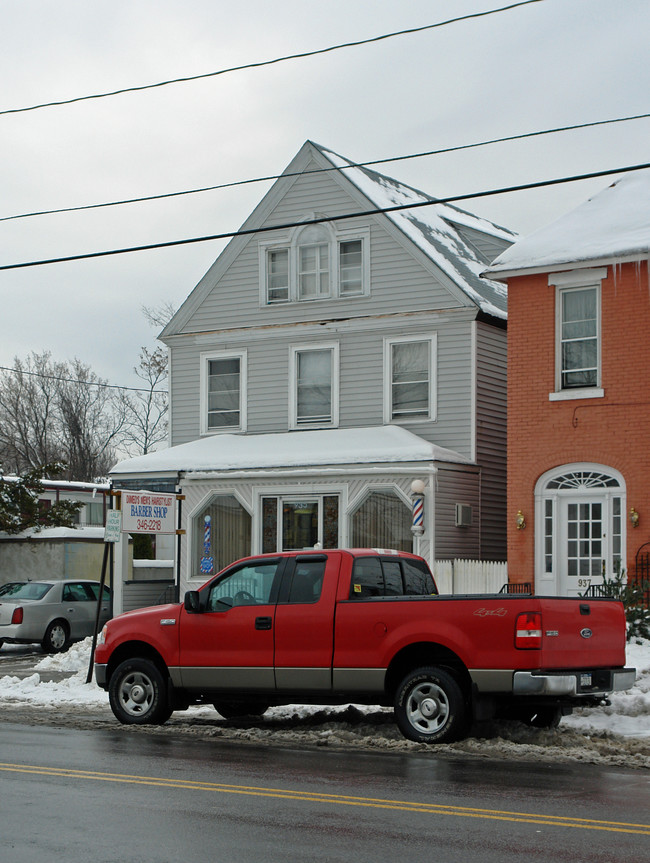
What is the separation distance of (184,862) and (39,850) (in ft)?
2.93

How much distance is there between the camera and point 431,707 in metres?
11.2

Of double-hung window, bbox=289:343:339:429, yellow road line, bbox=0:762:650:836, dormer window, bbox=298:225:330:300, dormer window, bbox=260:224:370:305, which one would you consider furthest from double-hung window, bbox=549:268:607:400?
yellow road line, bbox=0:762:650:836

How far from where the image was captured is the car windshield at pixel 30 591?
23.7 meters

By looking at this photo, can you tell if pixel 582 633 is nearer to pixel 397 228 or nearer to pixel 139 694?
pixel 139 694

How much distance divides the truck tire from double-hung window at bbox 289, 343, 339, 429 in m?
14.9

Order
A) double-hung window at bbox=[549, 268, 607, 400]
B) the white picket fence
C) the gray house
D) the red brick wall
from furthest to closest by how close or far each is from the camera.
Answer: the gray house, the white picket fence, double-hung window at bbox=[549, 268, 607, 400], the red brick wall

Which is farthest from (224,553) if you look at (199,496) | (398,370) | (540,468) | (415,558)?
(415,558)

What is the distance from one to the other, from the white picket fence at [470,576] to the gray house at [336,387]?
53cm

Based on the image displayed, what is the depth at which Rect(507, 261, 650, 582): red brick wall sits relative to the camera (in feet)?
66.7

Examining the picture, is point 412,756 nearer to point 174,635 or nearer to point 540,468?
point 174,635

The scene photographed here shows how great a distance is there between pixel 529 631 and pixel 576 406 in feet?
35.1

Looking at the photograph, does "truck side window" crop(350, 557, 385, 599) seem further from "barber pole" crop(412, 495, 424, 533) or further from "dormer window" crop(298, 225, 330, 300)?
"dormer window" crop(298, 225, 330, 300)

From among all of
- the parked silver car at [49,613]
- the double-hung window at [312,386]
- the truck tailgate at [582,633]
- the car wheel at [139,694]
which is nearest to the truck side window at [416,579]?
the truck tailgate at [582,633]

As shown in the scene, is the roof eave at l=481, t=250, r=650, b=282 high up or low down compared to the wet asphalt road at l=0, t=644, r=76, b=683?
up
